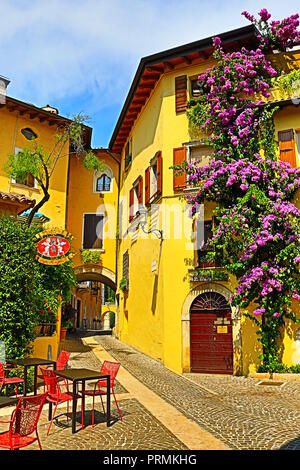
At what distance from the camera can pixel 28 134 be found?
19281 millimetres

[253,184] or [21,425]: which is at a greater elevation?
[253,184]

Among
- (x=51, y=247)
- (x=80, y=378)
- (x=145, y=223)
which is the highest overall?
(x=145, y=223)

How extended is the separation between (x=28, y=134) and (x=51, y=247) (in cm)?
990

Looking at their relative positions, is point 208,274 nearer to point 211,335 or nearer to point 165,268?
point 165,268

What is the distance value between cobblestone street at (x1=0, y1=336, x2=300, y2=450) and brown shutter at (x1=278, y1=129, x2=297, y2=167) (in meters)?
6.46

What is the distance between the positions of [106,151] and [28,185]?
5.82m

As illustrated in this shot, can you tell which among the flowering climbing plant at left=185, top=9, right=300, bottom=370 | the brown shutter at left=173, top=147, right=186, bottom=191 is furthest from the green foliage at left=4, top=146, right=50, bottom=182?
the flowering climbing plant at left=185, top=9, right=300, bottom=370

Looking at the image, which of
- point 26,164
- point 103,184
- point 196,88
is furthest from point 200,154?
point 103,184

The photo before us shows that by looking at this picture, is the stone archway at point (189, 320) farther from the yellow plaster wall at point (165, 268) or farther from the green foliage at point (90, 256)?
the green foliage at point (90, 256)

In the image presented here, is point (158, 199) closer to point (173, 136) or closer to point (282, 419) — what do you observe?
point (173, 136)

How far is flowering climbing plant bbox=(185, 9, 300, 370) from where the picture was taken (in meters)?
11.6

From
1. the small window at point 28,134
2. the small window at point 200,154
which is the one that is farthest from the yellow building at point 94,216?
the small window at point 200,154

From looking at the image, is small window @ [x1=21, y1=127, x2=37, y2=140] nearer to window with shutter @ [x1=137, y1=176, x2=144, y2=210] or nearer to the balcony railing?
window with shutter @ [x1=137, y1=176, x2=144, y2=210]

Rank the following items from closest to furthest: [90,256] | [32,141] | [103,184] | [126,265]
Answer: [32,141] < [126,265] < [90,256] < [103,184]
